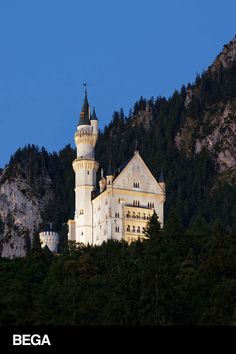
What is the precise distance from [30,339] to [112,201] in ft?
320

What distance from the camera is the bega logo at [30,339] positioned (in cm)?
3241

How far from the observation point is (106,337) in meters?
33.4

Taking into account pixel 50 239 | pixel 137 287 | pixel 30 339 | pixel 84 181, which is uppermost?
pixel 84 181

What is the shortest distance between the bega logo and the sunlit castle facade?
94.1 metres

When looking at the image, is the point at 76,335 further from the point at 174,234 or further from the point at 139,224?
the point at 139,224

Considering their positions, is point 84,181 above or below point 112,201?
above

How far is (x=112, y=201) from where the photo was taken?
129875mm

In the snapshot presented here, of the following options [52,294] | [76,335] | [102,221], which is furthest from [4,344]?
[102,221]

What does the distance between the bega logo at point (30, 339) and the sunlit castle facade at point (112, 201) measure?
9408 cm

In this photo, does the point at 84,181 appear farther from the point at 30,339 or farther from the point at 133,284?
the point at 30,339

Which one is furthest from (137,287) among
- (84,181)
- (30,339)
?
(84,181)

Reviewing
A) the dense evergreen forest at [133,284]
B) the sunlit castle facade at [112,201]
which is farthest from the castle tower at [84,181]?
the dense evergreen forest at [133,284]

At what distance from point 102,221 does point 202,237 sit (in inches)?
1231

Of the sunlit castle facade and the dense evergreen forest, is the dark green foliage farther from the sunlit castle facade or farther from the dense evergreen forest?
the sunlit castle facade
